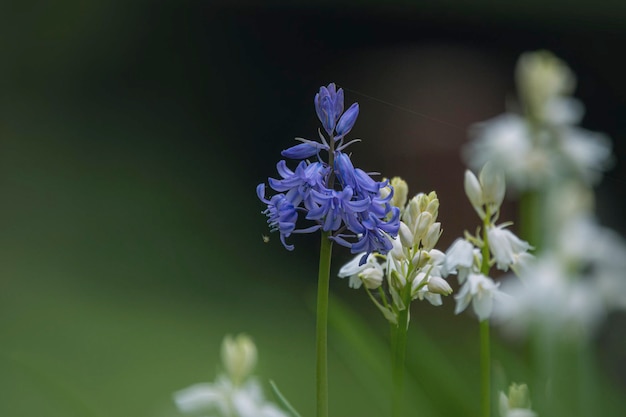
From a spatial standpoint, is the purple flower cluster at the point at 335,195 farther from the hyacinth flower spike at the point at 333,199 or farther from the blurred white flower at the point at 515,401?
the blurred white flower at the point at 515,401

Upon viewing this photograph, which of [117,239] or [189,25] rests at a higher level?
[189,25]

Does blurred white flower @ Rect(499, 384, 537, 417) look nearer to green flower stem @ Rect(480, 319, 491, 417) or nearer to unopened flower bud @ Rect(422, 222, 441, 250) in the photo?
green flower stem @ Rect(480, 319, 491, 417)

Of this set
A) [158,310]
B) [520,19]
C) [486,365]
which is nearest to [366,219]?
[486,365]

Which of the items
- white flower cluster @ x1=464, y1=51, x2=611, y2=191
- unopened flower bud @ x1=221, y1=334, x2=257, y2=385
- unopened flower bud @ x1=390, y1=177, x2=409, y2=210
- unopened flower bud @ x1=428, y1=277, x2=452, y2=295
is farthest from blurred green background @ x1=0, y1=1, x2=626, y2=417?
unopened flower bud @ x1=221, y1=334, x2=257, y2=385

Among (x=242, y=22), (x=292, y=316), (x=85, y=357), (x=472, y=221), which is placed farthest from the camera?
(x=242, y=22)

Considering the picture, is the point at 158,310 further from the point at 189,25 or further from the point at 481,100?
the point at 189,25

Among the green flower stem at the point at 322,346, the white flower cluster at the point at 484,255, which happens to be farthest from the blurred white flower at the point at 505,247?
the green flower stem at the point at 322,346

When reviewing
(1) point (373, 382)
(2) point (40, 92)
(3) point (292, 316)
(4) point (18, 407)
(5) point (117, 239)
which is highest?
(2) point (40, 92)
